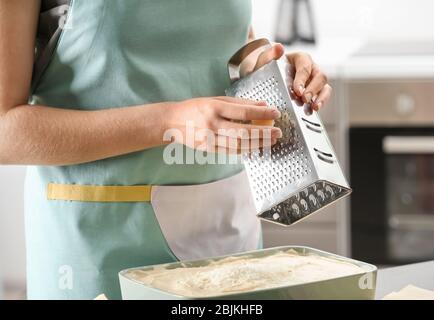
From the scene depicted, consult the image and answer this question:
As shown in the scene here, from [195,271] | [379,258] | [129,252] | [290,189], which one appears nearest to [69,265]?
[129,252]

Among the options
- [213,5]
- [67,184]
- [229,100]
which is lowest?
[67,184]

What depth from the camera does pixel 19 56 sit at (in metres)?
0.91

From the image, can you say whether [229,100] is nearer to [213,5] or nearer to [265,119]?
[265,119]

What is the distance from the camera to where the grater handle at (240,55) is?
0.95 m

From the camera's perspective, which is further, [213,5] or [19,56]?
[213,5]

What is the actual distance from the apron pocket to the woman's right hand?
0.56 feet

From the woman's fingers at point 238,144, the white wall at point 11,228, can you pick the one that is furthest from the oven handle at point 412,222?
the woman's fingers at point 238,144

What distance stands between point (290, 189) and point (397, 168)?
1566mm

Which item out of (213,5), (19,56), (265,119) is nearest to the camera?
(265,119)

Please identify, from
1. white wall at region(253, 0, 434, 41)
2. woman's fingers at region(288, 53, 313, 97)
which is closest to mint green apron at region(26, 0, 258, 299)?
woman's fingers at region(288, 53, 313, 97)

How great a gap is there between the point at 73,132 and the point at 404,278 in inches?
18.5

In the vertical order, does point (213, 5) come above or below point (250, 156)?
above

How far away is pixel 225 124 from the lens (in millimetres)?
796

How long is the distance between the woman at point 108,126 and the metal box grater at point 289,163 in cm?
5
